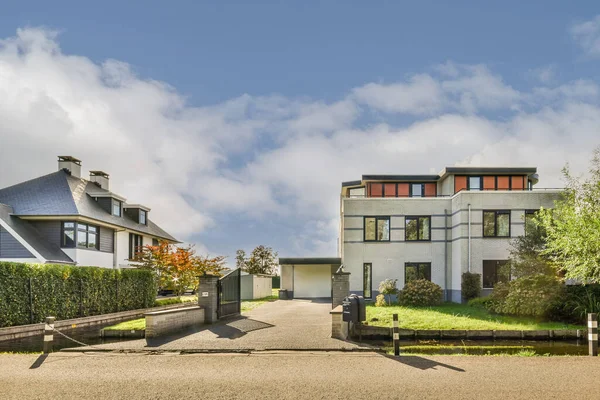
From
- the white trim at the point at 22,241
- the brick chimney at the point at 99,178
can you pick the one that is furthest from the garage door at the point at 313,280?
the white trim at the point at 22,241

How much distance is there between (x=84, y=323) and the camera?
23.0 meters

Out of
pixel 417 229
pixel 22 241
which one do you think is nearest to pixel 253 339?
pixel 417 229

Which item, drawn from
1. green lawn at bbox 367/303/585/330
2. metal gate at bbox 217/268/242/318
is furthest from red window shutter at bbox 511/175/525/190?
metal gate at bbox 217/268/242/318

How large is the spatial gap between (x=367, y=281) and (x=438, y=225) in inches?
196

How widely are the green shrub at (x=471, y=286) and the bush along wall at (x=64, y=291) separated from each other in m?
16.6

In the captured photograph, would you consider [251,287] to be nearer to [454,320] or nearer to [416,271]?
[416,271]

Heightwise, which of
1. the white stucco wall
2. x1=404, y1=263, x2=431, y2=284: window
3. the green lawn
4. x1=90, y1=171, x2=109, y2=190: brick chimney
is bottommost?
the green lawn

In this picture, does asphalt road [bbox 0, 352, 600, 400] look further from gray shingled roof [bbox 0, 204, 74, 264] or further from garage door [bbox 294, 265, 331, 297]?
garage door [bbox 294, 265, 331, 297]

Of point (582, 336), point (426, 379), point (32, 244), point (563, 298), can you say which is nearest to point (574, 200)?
point (563, 298)

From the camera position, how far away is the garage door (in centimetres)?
3881

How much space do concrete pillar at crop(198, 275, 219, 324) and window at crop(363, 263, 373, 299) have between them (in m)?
12.6

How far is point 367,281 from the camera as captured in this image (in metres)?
29.7

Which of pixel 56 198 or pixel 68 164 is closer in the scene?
pixel 56 198

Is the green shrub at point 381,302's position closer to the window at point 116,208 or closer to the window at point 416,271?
the window at point 416,271
